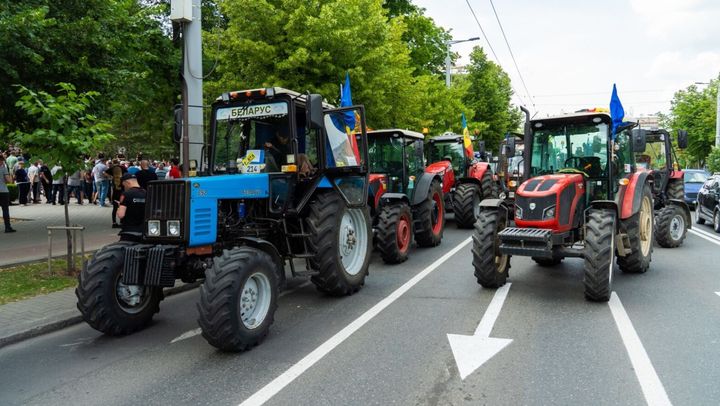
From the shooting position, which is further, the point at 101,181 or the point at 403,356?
the point at 101,181

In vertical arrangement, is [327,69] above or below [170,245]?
above

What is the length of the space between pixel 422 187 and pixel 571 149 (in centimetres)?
405

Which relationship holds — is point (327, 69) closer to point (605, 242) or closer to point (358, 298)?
point (358, 298)

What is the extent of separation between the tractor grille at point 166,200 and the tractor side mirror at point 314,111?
1.63m

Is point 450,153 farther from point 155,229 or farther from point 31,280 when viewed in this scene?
point 155,229

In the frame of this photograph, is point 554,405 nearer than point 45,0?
Yes

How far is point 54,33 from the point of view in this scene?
10.7m

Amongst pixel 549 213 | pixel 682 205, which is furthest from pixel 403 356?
pixel 682 205

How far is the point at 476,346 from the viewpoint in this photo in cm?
542

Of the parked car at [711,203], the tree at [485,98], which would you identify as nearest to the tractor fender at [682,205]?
the parked car at [711,203]

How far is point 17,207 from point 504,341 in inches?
808

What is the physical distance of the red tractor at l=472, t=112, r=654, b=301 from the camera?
703 cm

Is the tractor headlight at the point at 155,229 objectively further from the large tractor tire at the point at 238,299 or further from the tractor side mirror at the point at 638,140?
the tractor side mirror at the point at 638,140

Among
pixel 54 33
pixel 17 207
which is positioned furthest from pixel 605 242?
pixel 17 207
